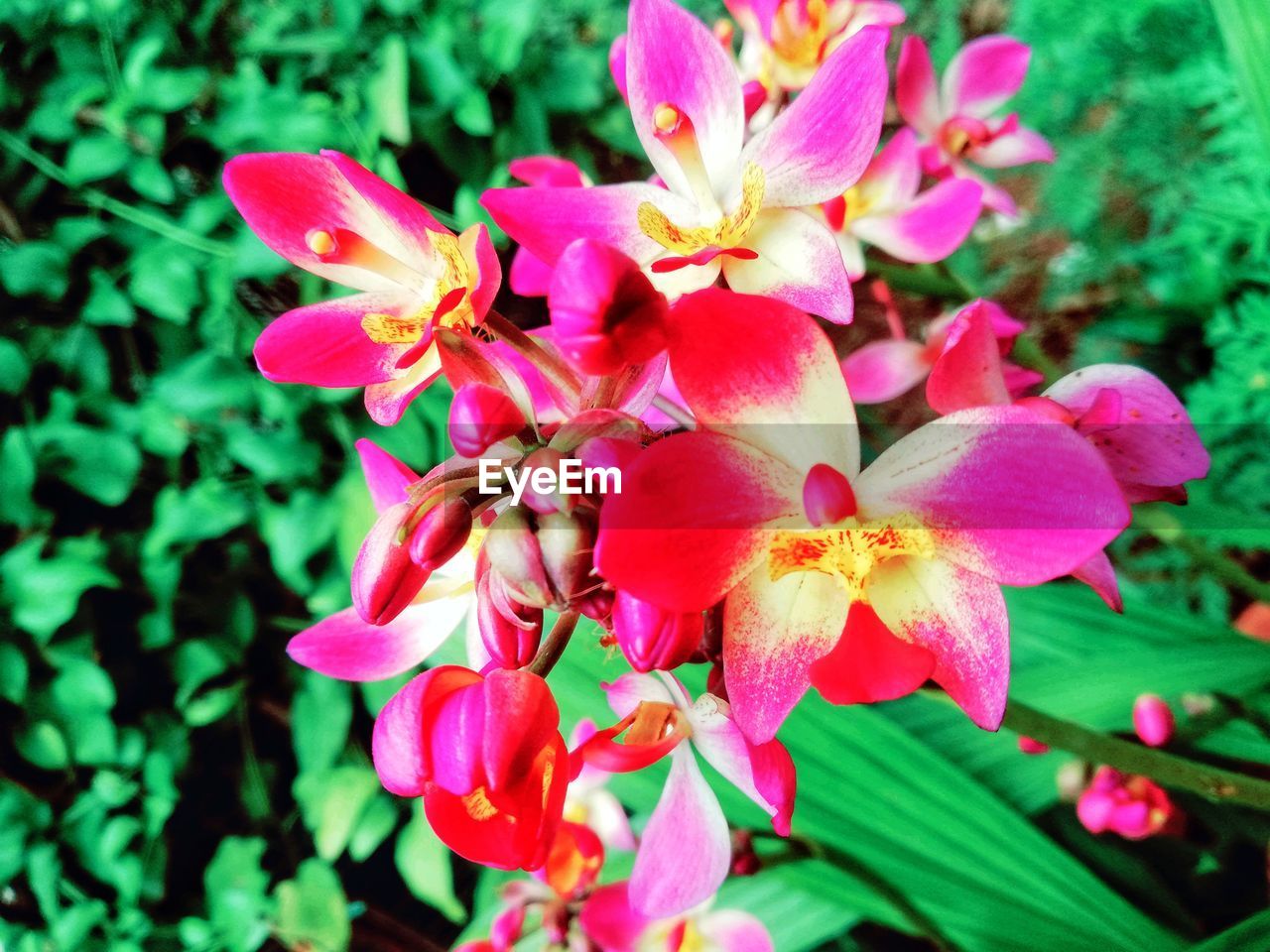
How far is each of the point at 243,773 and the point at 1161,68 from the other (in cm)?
148

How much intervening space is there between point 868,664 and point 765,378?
0.36 ft

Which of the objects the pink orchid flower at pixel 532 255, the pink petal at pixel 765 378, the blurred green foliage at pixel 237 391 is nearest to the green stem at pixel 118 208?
the blurred green foliage at pixel 237 391

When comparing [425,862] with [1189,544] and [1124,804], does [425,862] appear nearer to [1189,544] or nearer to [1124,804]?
[1124,804]

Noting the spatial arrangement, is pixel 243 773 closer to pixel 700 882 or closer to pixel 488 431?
pixel 700 882

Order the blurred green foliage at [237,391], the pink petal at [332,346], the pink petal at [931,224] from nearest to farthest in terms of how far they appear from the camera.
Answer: the pink petal at [332,346]
the pink petal at [931,224]
the blurred green foliage at [237,391]

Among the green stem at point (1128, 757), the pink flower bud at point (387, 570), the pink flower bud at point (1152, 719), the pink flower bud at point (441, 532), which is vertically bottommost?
the pink flower bud at point (1152, 719)

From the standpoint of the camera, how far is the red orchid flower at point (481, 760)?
29 centimetres

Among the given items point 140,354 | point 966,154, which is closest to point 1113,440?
point 966,154

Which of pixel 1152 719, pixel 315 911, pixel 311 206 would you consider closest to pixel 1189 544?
pixel 1152 719

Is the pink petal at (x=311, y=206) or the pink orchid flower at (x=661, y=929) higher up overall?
the pink petal at (x=311, y=206)

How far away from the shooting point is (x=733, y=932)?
22.9 inches

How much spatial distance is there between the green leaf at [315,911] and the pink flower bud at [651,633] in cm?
97

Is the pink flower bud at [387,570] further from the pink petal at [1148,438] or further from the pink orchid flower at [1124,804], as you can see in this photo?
the pink orchid flower at [1124,804]

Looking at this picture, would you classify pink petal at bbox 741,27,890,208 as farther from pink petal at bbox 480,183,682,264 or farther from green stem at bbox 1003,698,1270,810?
green stem at bbox 1003,698,1270,810
